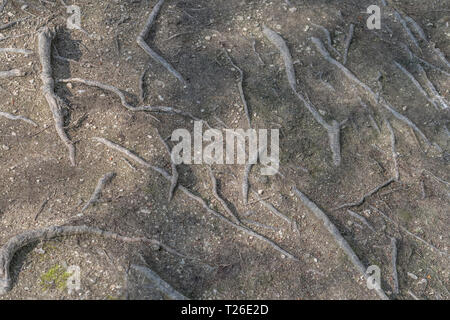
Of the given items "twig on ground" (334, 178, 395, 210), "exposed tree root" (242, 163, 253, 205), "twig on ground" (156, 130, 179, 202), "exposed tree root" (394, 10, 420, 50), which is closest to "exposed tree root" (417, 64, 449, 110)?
"exposed tree root" (394, 10, 420, 50)

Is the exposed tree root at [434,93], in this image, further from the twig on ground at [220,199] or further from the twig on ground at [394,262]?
the twig on ground at [220,199]

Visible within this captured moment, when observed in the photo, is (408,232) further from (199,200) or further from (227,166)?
(199,200)

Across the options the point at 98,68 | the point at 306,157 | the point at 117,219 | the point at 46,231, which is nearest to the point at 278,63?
the point at 306,157

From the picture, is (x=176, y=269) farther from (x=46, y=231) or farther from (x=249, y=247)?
(x=46, y=231)

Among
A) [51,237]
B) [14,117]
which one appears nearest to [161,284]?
[51,237]

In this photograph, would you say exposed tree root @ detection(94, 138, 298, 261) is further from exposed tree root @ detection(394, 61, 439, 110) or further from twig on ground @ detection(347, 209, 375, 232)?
exposed tree root @ detection(394, 61, 439, 110)

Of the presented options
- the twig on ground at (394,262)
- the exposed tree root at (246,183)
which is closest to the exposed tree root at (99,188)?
the exposed tree root at (246,183)
